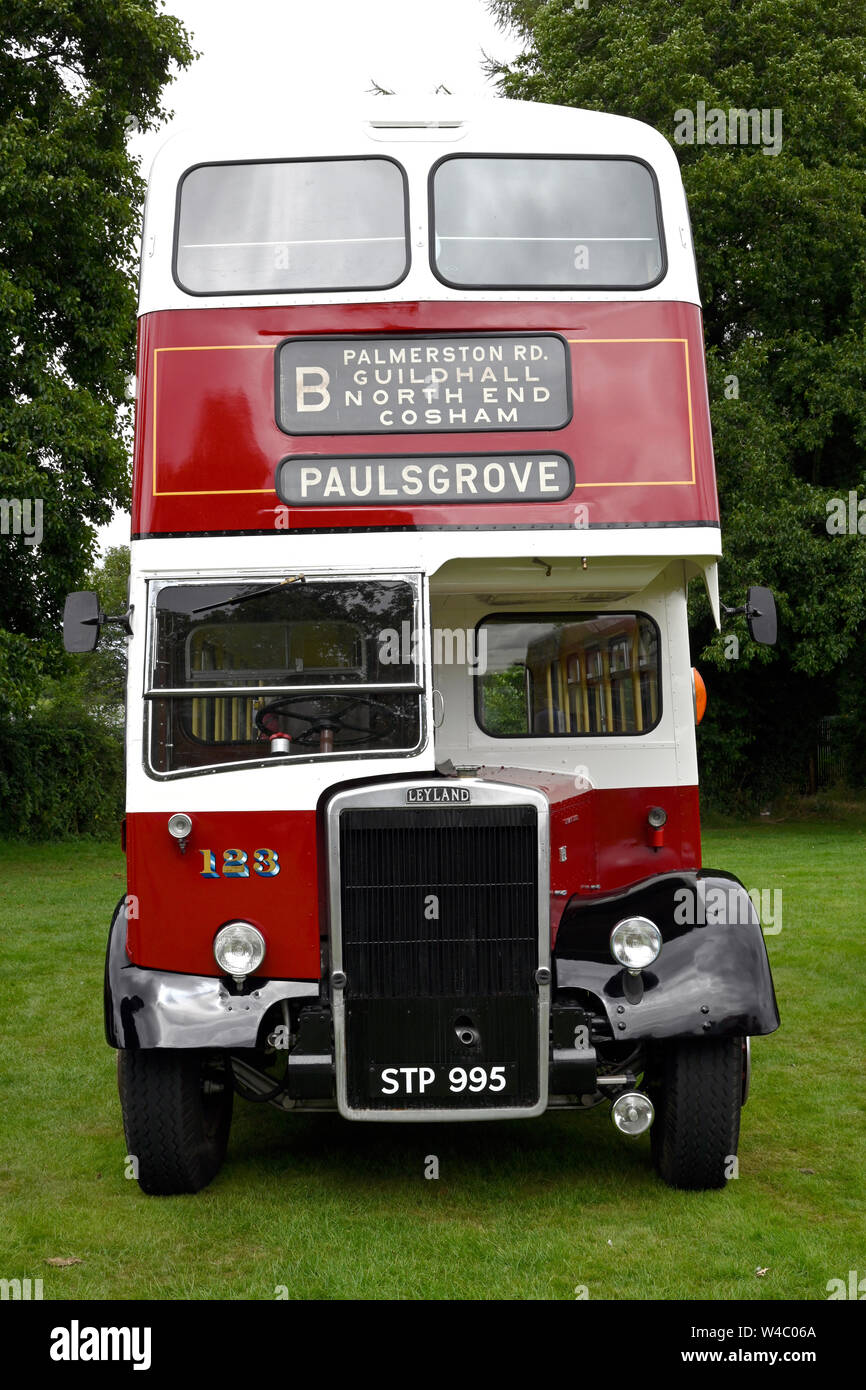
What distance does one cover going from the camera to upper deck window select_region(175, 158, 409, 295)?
595 centimetres

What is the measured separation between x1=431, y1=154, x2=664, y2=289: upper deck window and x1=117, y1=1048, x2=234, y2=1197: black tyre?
3.49 metres

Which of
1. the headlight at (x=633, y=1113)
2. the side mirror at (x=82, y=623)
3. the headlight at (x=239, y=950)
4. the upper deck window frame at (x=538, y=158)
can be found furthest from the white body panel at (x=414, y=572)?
the headlight at (x=633, y=1113)

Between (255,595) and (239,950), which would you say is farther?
(255,595)

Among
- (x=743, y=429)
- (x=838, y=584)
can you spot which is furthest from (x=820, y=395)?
(x=838, y=584)

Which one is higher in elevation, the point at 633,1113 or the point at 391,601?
the point at 391,601

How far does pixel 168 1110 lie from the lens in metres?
5.55

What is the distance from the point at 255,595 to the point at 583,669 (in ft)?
6.11

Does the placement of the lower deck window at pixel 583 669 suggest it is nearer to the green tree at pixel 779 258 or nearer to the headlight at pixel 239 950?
the headlight at pixel 239 950

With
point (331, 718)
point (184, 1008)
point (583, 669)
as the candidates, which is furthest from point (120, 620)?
point (583, 669)

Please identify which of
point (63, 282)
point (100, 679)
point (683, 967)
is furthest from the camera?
point (100, 679)

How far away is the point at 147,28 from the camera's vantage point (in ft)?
60.5

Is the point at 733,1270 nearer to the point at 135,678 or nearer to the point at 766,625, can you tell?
the point at 766,625

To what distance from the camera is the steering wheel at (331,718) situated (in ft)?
18.5

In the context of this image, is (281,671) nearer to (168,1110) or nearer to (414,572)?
(414,572)
